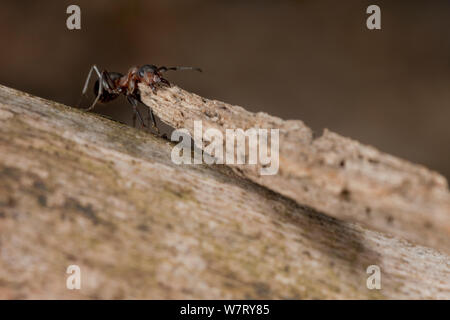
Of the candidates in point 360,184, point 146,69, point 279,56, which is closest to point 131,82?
point 146,69

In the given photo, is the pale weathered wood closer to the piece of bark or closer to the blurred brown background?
the piece of bark

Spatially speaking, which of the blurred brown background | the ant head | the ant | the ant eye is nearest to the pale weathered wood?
the ant

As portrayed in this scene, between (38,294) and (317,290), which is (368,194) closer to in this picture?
(317,290)

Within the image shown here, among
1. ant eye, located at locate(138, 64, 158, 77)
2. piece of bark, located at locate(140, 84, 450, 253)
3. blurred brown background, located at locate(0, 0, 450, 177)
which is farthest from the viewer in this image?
blurred brown background, located at locate(0, 0, 450, 177)

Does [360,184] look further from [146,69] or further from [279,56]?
[279,56]

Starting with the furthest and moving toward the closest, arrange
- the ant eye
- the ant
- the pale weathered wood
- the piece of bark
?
the ant eye
the ant
the piece of bark
the pale weathered wood

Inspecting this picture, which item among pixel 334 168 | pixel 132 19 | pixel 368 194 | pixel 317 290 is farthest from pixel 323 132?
pixel 132 19

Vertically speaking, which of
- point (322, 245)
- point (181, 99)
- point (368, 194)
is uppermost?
point (181, 99)
